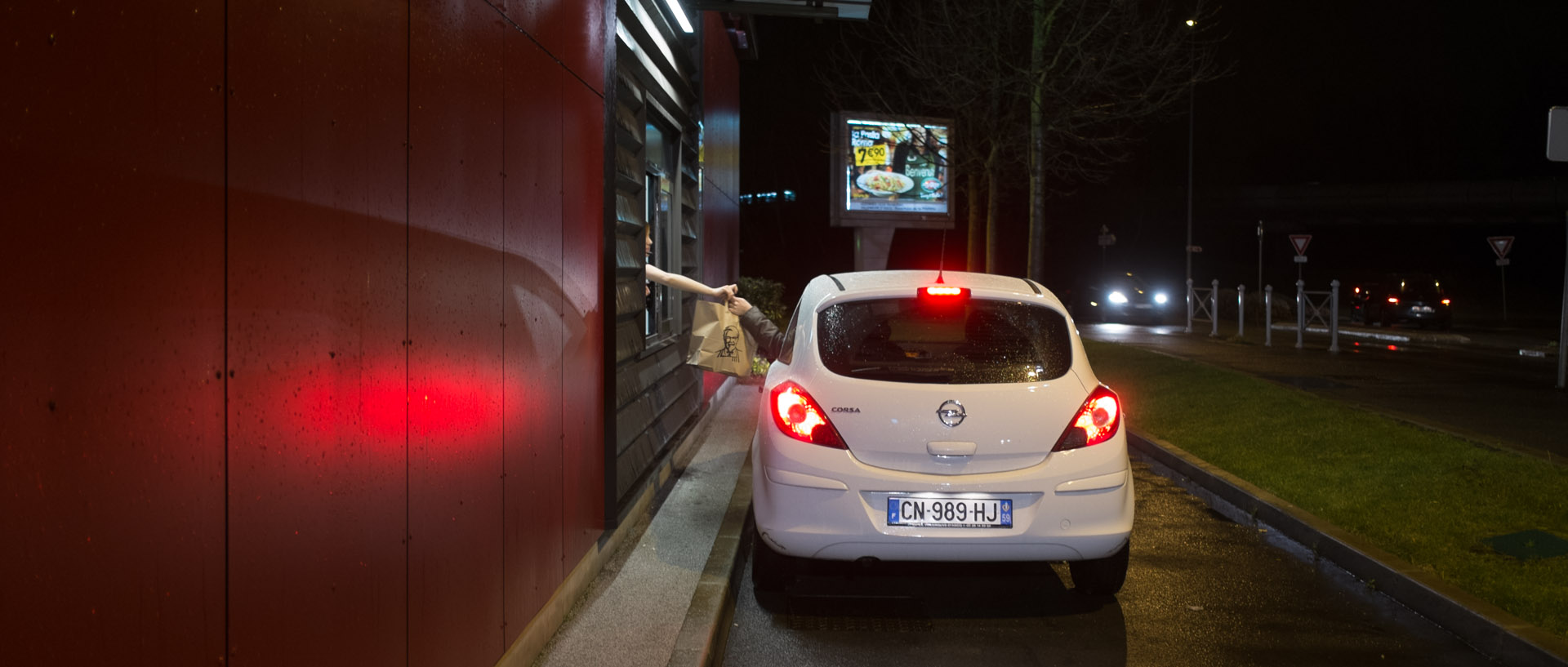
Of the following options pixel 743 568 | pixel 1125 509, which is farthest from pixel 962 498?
pixel 743 568

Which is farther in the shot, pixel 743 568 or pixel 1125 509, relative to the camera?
pixel 743 568

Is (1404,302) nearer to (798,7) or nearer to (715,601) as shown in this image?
(798,7)

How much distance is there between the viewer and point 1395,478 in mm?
8352

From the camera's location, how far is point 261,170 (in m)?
2.30

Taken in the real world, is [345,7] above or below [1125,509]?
above

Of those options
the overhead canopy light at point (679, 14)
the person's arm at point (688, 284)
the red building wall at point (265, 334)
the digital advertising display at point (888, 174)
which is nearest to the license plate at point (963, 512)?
the red building wall at point (265, 334)

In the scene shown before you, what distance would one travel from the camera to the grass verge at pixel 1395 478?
589cm

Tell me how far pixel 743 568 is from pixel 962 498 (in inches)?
66.3

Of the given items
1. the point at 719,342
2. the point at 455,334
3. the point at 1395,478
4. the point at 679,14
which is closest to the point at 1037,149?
the point at 679,14

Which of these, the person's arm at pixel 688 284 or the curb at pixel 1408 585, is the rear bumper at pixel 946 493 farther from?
the person's arm at pixel 688 284

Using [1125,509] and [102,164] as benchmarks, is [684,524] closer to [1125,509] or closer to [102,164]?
[1125,509]

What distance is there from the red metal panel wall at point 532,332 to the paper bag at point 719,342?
2.45 metres

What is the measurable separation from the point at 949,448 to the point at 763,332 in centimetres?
235

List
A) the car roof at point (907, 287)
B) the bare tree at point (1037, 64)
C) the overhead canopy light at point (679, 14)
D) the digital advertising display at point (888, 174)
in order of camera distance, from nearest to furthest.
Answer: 1. the car roof at point (907, 287)
2. the overhead canopy light at point (679, 14)
3. the bare tree at point (1037, 64)
4. the digital advertising display at point (888, 174)
